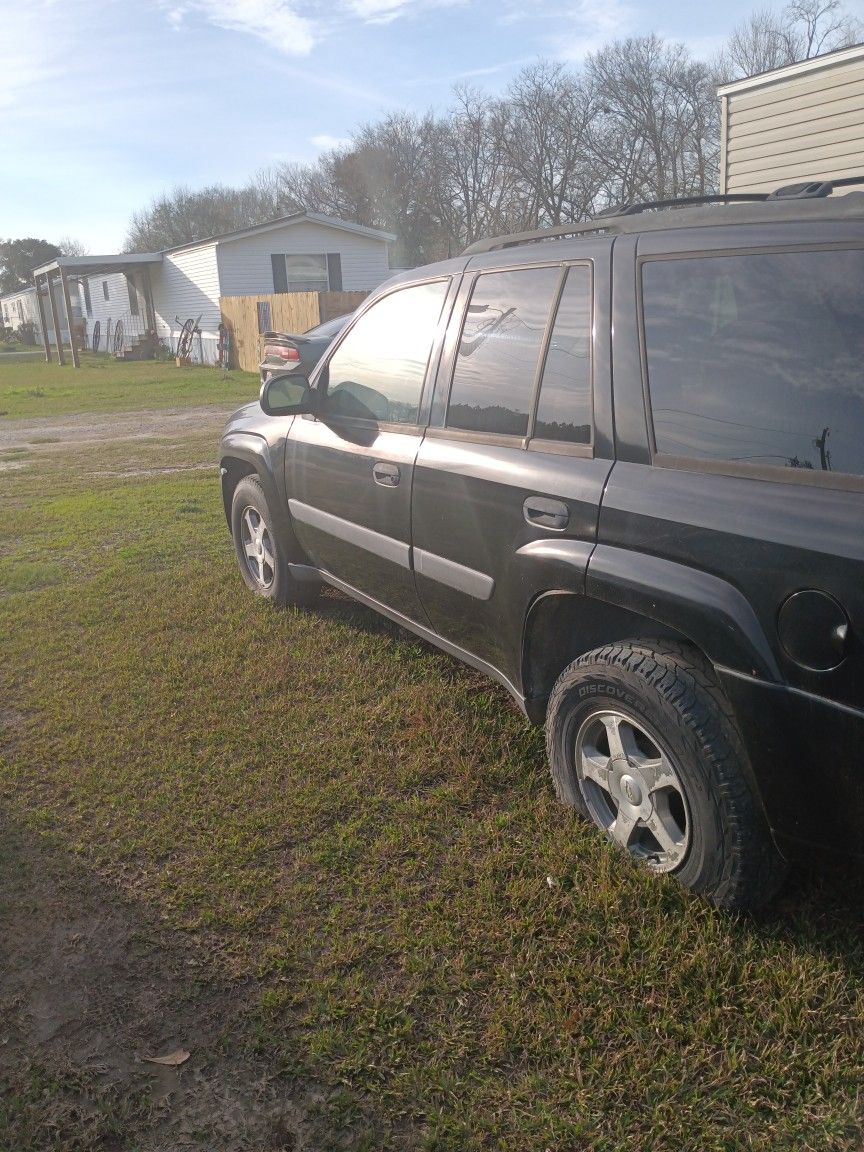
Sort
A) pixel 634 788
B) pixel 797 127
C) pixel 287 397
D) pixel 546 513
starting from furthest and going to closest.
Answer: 1. pixel 797 127
2. pixel 287 397
3. pixel 546 513
4. pixel 634 788

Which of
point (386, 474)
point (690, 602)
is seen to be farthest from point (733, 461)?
point (386, 474)

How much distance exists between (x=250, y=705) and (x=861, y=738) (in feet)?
9.05

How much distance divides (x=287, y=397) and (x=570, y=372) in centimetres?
203

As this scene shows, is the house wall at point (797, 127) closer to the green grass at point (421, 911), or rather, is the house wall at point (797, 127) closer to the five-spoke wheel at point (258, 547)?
the five-spoke wheel at point (258, 547)

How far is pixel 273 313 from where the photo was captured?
78.6 feet

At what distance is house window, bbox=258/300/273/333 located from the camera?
79.3ft

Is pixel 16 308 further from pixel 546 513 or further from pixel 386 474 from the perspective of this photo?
pixel 546 513

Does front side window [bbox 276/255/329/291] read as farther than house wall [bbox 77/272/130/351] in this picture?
No

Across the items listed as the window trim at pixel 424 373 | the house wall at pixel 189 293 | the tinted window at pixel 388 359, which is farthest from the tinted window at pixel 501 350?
the house wall at pixel 189 293

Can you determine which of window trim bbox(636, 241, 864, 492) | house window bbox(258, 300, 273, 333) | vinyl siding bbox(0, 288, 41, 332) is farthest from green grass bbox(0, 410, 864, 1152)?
vinyl siding bbox(0, 288, 41, 332)

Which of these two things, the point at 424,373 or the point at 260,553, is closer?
the point at 424,373

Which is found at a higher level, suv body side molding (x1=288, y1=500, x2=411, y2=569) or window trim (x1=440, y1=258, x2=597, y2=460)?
window trim (x1=440, y1=258, x2=597, y2=460)

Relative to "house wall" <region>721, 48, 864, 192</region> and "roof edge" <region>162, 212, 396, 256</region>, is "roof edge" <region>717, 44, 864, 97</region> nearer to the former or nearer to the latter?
"house wall" <region>721, 48, 864, 192</region>

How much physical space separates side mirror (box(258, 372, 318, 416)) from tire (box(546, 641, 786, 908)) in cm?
215
